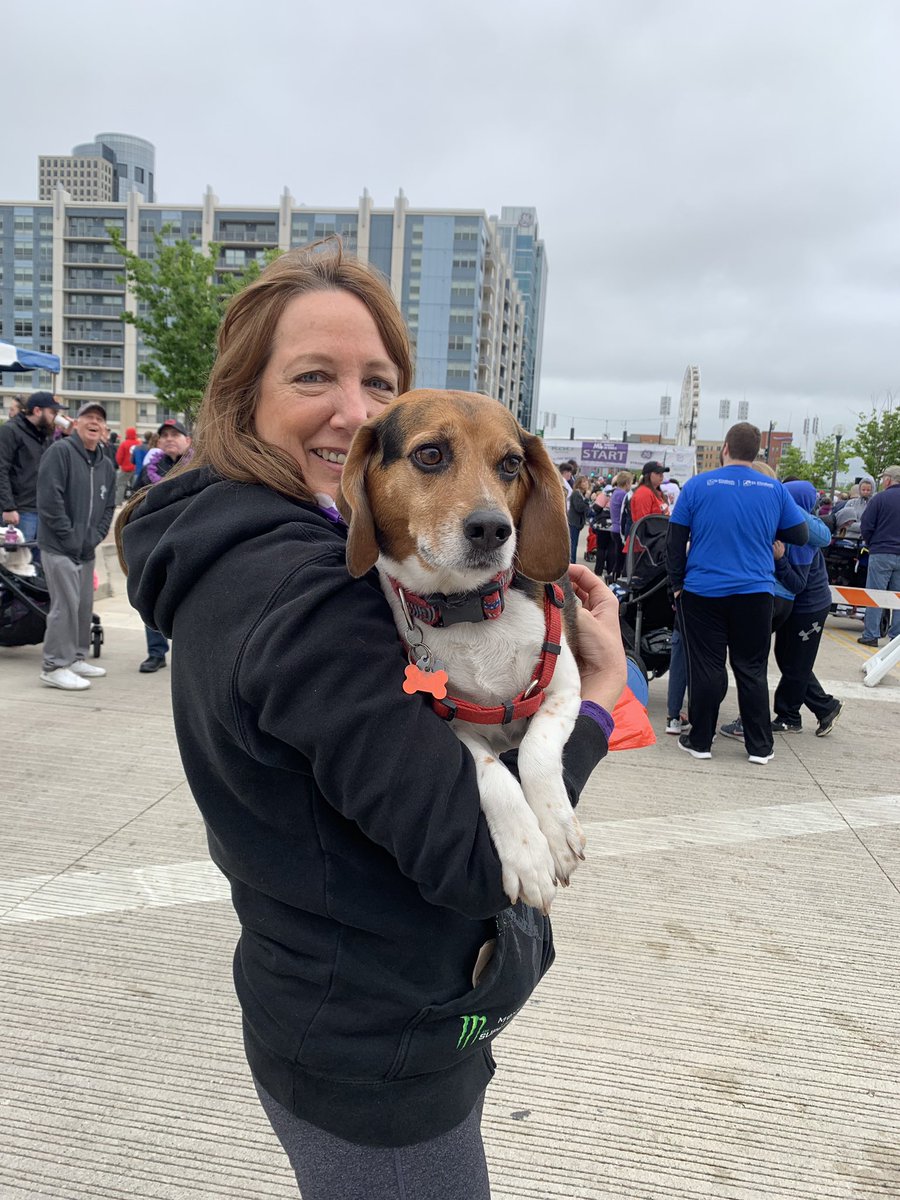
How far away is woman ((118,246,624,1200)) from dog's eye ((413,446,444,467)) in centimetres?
25

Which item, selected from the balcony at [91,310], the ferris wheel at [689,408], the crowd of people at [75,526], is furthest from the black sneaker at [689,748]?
the balcony at [91,310]

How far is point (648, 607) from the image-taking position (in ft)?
24.7

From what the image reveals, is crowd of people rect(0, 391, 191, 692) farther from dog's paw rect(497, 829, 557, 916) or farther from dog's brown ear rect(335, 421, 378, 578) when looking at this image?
dog's paw rect(497, 829, 557, 916)

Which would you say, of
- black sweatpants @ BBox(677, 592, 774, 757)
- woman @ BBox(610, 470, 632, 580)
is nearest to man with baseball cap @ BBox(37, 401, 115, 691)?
black sweatpants @ BBox(677, 592, 774, 757)

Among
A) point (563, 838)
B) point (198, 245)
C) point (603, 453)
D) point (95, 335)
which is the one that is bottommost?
point (563, 838)

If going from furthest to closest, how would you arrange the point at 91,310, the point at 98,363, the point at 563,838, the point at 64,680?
the point at 91,310 → the point at 98,363 → the point at 64,680 → the point at 563,838

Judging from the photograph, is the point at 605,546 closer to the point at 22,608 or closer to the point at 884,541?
the point at 884,541

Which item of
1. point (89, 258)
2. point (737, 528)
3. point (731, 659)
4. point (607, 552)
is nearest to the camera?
point (737, 528)

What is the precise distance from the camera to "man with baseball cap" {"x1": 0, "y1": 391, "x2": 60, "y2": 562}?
808 centimetres

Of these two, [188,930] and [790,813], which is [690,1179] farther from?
[790,813]

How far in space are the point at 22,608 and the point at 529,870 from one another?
752cm

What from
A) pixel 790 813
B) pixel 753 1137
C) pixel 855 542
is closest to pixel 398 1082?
pixel 753 1137

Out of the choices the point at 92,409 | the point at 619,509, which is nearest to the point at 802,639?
the point at 92,409

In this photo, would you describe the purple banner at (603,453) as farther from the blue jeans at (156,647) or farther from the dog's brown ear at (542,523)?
the dog's brown ear at (542,523)
